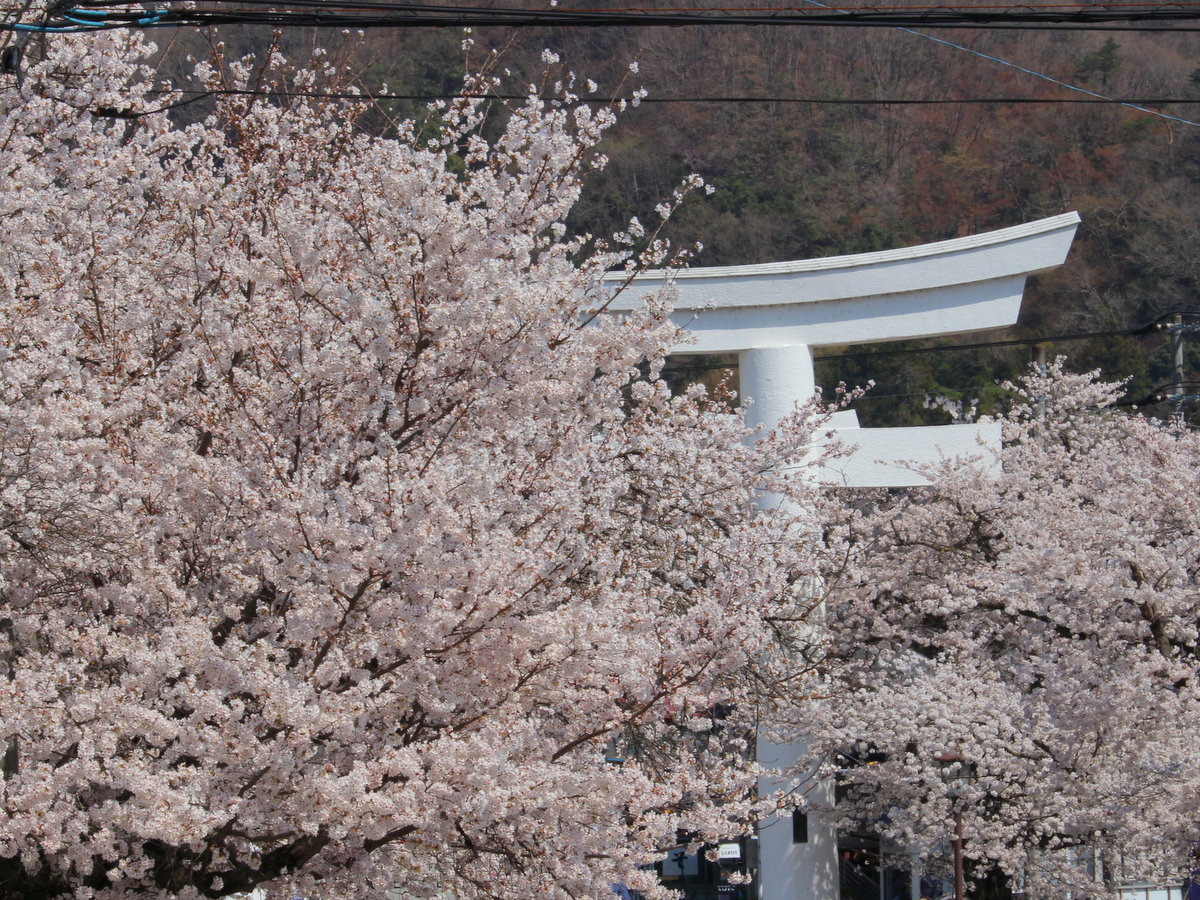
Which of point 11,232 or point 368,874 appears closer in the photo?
point 368,874

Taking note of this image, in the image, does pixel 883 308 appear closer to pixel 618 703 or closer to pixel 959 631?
pixel 959 631

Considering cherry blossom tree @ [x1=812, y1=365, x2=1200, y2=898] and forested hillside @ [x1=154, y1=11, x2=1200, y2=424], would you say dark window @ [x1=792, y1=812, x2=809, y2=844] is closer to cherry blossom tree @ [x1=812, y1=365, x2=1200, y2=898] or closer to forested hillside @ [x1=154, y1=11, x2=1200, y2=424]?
cherry blossom tree @ [x1=812, y1=365, x2=1200, y2=898]

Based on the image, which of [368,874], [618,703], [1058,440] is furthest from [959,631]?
[368,874]

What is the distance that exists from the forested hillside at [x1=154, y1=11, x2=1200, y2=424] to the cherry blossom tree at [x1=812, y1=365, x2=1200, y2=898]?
22627 mm

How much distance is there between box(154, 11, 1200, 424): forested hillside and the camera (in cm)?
4312

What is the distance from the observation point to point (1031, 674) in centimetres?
1526

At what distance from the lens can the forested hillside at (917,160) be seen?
141ft

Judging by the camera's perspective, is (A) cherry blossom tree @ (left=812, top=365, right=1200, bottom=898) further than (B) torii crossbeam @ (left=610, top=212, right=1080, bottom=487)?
No

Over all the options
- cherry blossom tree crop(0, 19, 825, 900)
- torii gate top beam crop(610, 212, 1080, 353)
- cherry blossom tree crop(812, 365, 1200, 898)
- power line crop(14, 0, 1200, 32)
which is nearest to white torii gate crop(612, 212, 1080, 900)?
torii gate top beam crop(610, 212, 1080, 353)

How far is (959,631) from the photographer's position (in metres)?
16.3

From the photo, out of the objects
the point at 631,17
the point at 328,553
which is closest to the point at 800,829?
the point at 328,553

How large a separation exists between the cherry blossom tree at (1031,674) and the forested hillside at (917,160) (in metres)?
22.6

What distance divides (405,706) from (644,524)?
3.82 metres

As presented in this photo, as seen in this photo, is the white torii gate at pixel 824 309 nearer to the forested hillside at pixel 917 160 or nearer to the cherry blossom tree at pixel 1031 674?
the cherry blossom tree at pixel 1031 674
